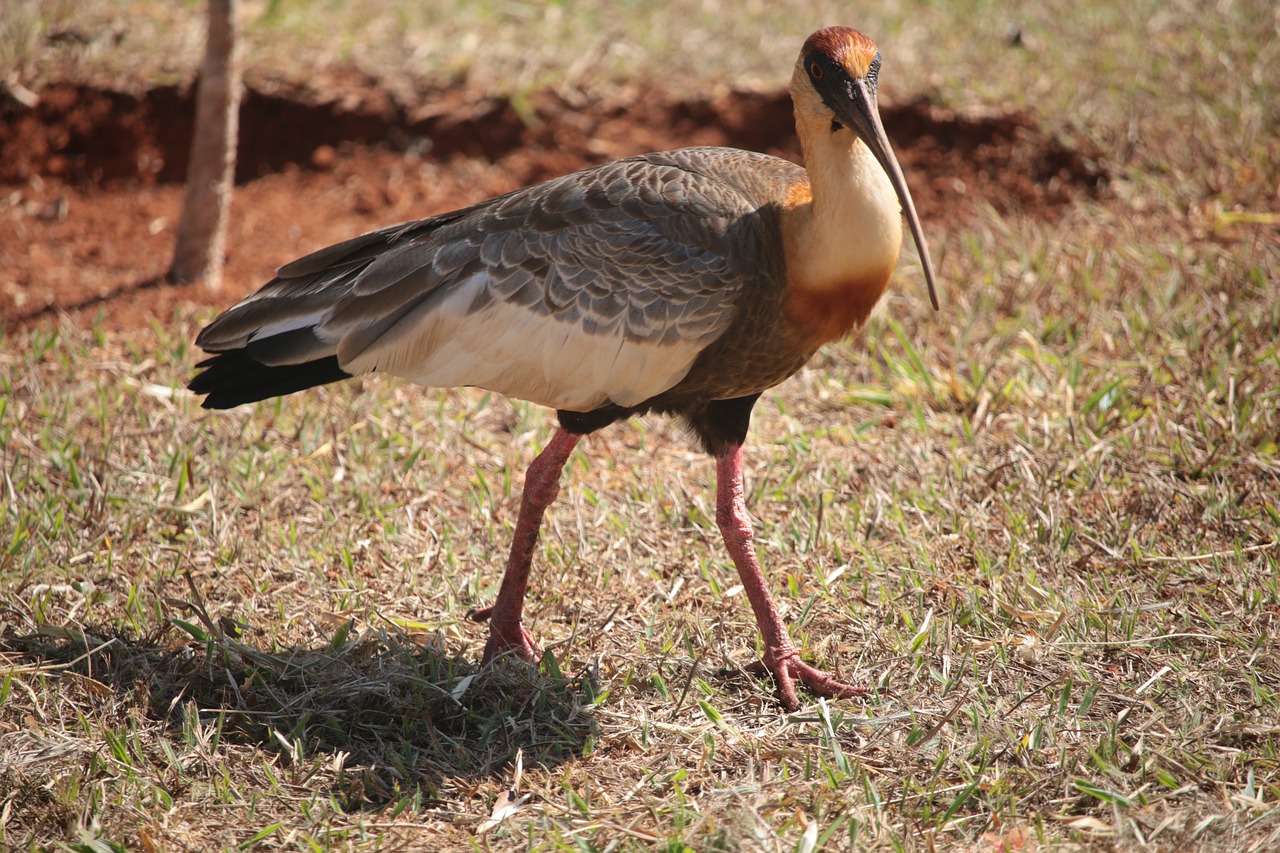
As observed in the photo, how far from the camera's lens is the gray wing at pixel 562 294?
330 cm

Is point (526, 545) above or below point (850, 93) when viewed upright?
below

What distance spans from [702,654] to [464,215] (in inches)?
62.0

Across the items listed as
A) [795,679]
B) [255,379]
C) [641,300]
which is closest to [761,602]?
[795,679]

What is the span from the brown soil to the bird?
250 centimetres

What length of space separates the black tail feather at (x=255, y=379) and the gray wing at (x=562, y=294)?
53 millimetres

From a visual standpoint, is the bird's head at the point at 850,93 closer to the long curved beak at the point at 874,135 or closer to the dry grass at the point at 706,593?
the long curved beak at the point at 874,135

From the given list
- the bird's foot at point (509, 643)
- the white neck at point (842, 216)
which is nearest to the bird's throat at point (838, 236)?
the white neck at point (842, 216)

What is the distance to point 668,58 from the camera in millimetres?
6699

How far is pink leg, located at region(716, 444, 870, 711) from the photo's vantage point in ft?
11.0

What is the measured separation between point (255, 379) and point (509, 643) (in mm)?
1124

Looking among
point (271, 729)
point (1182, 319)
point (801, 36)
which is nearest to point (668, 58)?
point (801, 36)

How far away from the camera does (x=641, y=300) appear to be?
10.9 ft

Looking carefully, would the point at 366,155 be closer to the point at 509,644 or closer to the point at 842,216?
the point at 509,644

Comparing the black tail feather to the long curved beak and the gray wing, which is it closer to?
the gray wing
